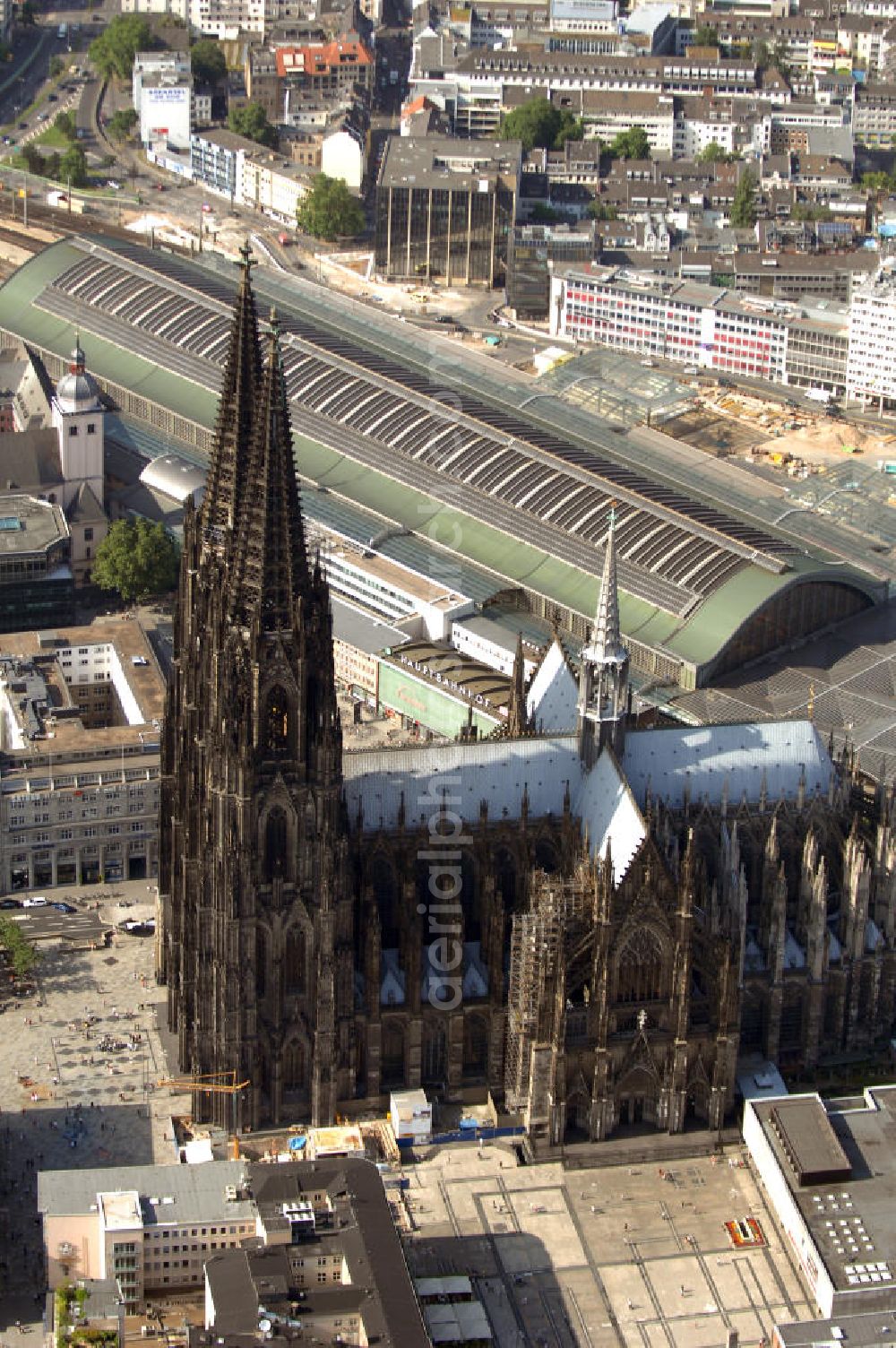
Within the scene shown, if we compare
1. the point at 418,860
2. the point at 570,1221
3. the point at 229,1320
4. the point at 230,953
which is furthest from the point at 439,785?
the point at 229,1320

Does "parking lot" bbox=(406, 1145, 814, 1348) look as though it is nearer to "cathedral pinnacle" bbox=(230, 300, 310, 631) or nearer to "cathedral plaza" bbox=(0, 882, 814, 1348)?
"cathedral plaza" bbox=(0, 882, 814, 1348)

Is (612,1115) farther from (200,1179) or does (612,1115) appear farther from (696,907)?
(200,1179)

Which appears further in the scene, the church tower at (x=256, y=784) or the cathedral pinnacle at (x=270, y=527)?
the church tower at (x=256, y=784)

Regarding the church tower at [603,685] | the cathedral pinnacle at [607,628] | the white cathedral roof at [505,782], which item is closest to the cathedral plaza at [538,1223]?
the white cathedral roof at [505,782]

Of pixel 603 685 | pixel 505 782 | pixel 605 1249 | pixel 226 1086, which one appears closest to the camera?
pixel 605 1249

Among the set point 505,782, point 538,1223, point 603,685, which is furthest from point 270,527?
point 538,1223

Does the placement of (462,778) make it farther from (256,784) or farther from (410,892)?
(256,784)

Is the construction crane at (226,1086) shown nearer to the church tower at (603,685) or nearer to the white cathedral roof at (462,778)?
the white cathedral roof at (462,778)
